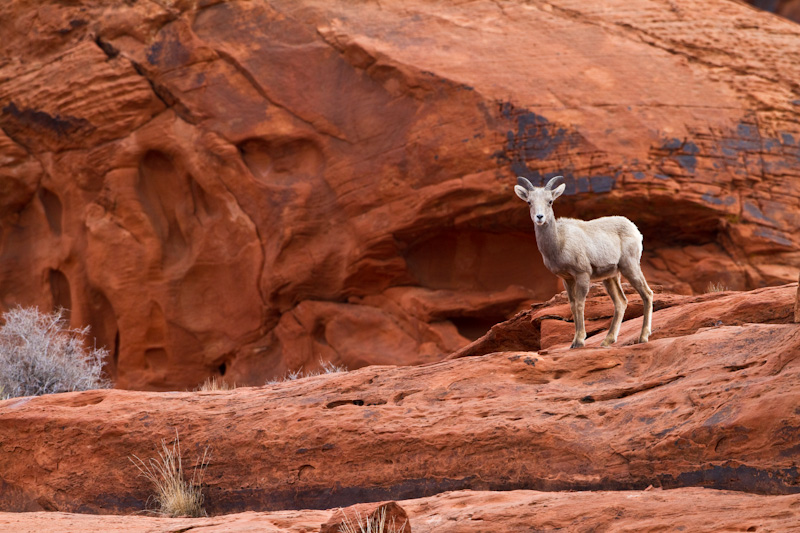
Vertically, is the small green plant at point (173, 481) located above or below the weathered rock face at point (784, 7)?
below

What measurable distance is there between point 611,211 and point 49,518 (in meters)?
10.8

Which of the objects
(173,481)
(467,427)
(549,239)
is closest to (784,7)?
(549,239)

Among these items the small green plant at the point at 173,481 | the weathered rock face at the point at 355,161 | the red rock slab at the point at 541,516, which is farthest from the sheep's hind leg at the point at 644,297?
the weathered rock face at the point at 355,161

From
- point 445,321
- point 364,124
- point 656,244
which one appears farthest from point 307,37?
point 656,244

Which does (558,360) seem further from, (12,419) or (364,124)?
(364,124)

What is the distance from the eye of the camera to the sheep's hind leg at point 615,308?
8250mm

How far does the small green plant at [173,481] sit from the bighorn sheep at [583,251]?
3620 millimetres

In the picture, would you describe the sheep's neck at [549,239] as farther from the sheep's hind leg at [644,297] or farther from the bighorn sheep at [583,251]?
the sheep's hind leg at [644,297]

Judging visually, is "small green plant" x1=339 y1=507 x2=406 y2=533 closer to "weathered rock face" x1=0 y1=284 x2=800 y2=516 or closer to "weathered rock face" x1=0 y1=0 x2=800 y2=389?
"weathered rock face" x1=0 y1=284 x2=800 y2=516

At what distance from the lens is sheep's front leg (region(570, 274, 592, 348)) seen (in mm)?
7980

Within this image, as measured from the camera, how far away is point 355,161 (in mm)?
16297

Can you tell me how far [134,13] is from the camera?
1752 centimetres

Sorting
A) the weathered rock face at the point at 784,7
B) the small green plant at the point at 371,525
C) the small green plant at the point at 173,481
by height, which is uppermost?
the small green plant at the point at 371,525

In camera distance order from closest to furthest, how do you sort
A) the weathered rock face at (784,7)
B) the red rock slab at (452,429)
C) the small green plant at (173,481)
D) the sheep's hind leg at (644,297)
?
the red rock slab at (452,429) < the small green plant at (173,481) < the sheep's hind leg at (644,297) < the weathered rock face at (784,7)
